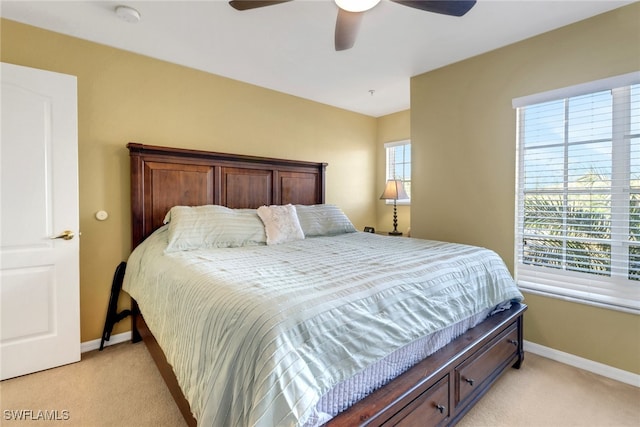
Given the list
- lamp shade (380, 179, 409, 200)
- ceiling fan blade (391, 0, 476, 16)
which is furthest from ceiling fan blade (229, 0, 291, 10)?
lamp shade (380, 179, 409, 200)

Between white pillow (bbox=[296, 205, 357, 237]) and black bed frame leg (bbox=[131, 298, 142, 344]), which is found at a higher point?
white pillow (bbox=[296, 205, 357, 237])

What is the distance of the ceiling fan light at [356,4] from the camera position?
1.67m

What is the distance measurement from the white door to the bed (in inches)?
17.1

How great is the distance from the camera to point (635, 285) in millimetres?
2064

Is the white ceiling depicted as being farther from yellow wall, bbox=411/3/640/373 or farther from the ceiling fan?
the ceiling fan

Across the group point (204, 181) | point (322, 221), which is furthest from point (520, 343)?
point (204, 181)

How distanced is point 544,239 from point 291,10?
2687mm

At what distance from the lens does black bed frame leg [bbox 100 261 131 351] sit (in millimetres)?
2480

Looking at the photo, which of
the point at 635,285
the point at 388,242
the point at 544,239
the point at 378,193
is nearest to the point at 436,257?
the point at 388,242

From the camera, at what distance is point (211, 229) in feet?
7.78

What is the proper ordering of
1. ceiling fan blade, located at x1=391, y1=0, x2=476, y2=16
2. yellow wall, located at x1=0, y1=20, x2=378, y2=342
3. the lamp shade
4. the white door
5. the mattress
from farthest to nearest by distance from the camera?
the lamp shade, yellow wall, located at x1=0, y1=20, x2=378, y2=342, the white door, ceiling fan blade, located at x1=391, y1=0, x2=476, y2=16, the mattress

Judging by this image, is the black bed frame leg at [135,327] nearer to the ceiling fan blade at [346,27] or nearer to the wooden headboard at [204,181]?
the wooden headboard at [204,181]

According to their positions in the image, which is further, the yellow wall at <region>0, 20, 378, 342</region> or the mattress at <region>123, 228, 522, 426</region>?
the yellow wall at <region>0, 20, 378, 342</region>

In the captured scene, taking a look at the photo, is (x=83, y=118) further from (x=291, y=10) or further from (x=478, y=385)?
(x=478, y=385)
